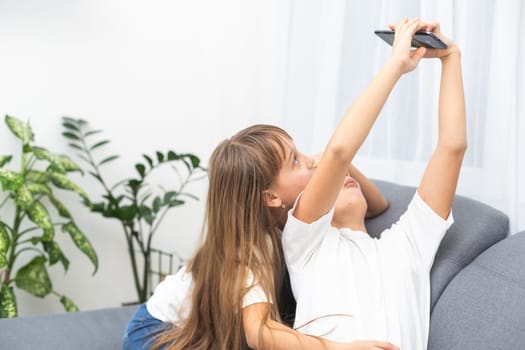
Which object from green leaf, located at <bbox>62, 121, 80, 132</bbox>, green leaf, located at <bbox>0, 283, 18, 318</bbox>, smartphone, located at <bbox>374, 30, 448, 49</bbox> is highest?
smartphone, located at <bbox>374, 30, 448, 49</bbox>

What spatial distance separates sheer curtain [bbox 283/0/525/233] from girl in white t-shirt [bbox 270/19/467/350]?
0.22 metres

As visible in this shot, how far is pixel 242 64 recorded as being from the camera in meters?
2.85

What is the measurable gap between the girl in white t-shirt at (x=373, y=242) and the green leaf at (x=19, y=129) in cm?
128

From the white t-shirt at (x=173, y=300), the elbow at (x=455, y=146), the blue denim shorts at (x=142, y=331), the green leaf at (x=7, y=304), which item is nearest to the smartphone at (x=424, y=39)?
the elbow at (x=455, y=146)

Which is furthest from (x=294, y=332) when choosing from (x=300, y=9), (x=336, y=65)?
(x=300, y=9)

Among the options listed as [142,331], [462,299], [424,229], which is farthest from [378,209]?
[142,331]

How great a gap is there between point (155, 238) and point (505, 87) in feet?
5.83

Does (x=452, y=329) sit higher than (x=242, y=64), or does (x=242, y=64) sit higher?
(x=242, y=64)

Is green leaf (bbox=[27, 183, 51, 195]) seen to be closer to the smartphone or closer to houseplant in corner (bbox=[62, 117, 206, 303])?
houseplant in corner (bbox=[62, 117, 206, 303])

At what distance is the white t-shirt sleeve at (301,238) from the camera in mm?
1371

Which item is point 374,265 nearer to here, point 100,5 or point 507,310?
point 507,310

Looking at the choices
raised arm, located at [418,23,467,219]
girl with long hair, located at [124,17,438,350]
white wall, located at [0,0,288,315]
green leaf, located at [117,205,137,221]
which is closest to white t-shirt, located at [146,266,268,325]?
girl with long hair, located at [124,17,438,350]

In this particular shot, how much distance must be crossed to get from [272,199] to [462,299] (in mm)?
466

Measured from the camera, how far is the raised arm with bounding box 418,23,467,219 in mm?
1362
